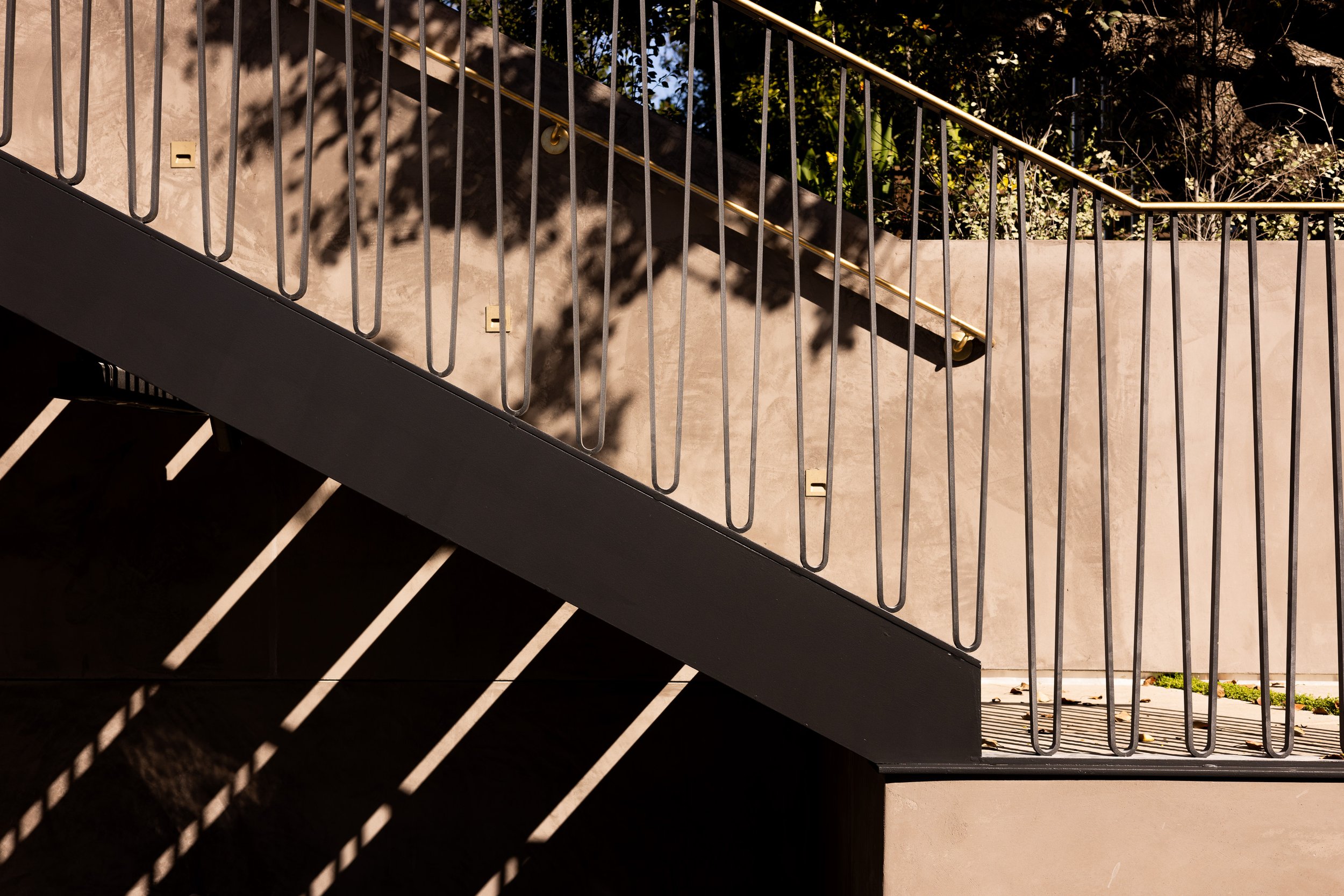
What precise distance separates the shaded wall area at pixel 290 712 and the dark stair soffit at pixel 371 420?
6.25ft

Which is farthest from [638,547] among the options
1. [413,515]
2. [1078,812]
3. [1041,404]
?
[1041,404]

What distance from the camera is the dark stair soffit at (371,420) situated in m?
2.53

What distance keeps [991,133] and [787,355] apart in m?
1.90

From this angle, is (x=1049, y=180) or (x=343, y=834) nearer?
(x=343, y=834)

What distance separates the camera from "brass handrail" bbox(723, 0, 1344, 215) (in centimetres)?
256

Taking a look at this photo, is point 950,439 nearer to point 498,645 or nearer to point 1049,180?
point 498,645

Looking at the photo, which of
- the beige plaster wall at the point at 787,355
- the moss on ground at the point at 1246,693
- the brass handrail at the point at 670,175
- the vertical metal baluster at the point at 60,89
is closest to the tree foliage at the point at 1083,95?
the beige plaster wall at the point at 787,355

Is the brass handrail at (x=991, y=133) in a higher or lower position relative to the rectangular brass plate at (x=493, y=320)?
higher

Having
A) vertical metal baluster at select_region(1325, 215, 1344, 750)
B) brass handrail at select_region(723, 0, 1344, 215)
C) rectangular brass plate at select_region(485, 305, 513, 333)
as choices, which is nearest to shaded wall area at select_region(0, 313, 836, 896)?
rectangular brass plate at select_region(485, 305, 513, 333)

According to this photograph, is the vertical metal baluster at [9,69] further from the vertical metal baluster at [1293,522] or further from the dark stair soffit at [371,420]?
the vertical metal baluster at [1293,522]

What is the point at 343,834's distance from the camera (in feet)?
→ 14.6

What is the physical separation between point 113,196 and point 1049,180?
477 centimetres

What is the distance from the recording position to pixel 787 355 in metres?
4.41

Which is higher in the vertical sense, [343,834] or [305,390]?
[305,390]
